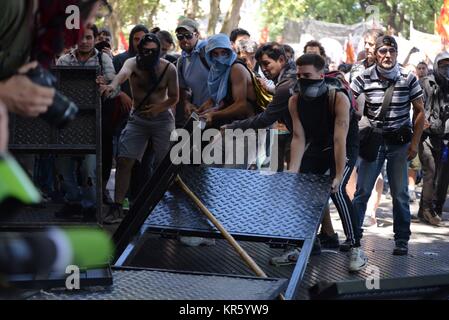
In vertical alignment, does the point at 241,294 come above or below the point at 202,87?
below

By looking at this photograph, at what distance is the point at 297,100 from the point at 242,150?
1441 mm

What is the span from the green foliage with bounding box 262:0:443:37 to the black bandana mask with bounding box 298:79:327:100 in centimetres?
3360

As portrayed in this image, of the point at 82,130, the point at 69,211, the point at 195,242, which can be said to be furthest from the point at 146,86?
the point at 82,130

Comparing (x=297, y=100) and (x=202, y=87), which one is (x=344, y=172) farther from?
(x=202, y=87)

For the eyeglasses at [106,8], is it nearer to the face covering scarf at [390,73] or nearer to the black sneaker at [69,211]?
the black sneaker at [69,211]

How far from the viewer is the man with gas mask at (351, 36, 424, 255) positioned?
27.9 ft

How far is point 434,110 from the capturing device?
35.8 feet

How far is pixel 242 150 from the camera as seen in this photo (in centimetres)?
895

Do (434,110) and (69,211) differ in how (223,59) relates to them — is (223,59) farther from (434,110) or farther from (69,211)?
(434,110)

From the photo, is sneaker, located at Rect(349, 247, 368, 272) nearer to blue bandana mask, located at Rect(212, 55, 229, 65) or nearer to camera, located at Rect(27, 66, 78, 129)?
blue bandana mask, located at Rect(212, 55, 229, 65)
